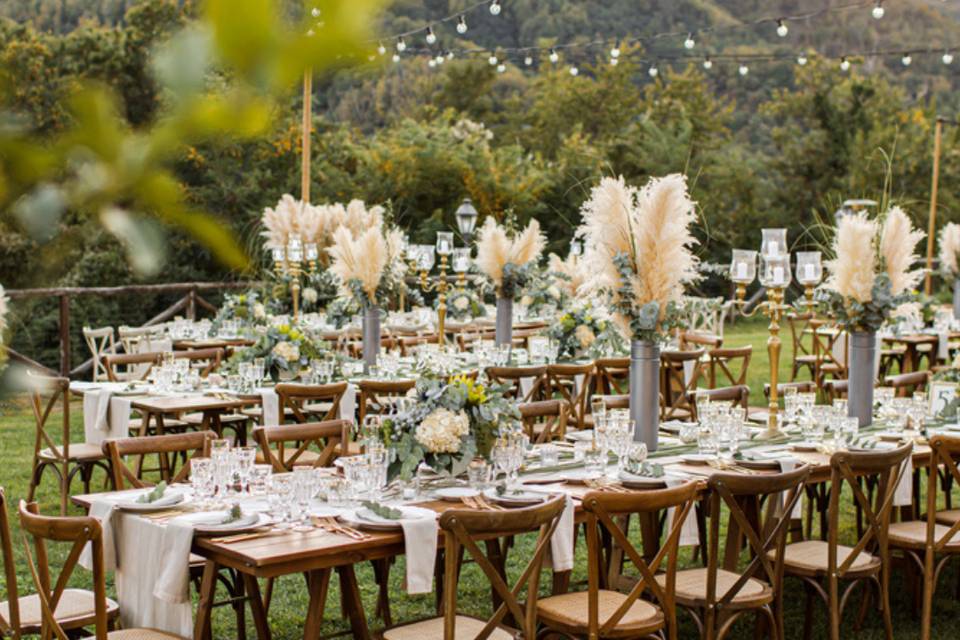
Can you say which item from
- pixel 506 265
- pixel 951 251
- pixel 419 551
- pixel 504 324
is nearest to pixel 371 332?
pixel 504 324

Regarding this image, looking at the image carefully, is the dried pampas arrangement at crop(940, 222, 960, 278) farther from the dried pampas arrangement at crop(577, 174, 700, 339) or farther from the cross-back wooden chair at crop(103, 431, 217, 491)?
the cross-back wooden chair at crop(103, 431, 217, 491)

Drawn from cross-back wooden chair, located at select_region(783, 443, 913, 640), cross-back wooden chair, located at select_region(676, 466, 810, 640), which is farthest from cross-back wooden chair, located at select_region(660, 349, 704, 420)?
cross-back wooden chair, located at select_region(676, 466, 810, 640)

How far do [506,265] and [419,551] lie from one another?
6.00 metres

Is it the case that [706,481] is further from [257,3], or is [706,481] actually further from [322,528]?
[257,3]

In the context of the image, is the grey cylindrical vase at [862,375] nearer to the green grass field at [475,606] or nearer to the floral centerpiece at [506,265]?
the green grass field at [475,606]

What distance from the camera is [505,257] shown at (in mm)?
9977

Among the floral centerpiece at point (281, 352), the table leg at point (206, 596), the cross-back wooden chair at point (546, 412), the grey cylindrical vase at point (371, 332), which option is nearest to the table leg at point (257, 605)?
the table leg at point (206, 596)

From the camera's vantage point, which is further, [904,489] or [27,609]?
[904,489]

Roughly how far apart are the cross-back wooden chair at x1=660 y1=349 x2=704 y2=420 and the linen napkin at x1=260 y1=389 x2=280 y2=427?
100 inches

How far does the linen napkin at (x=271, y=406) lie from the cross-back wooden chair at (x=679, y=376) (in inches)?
100

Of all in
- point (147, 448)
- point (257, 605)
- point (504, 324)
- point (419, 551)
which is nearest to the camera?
point (419, 551)

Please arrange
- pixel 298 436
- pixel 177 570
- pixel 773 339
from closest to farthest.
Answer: pixel 177 570 → pixel 298 436 → pixel 773 339

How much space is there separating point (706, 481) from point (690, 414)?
3.94m

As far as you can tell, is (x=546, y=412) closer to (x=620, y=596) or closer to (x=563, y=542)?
(x=620, y=596)
